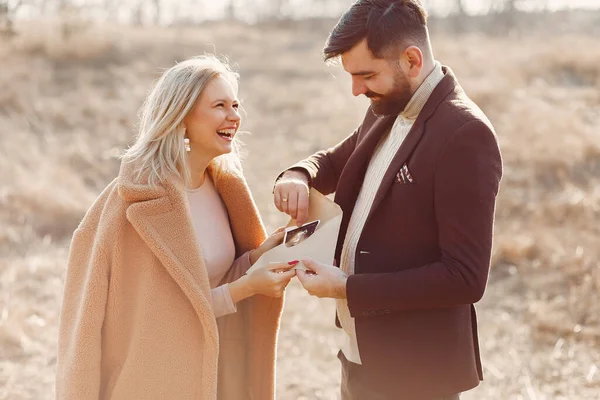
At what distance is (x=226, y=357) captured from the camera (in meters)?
3.25

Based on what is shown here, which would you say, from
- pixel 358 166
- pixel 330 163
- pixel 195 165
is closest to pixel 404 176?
pixel 358 166

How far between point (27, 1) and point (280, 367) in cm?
1045

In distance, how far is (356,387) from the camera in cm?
285

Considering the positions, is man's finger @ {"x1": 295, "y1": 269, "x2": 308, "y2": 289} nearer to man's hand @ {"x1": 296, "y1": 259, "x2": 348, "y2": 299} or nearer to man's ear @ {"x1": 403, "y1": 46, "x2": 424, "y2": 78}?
man's hand @ {"x1": 296, "y1": 259, "x2": 348, "y2": 299}

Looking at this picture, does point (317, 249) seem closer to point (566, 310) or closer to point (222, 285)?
point (222, 285)

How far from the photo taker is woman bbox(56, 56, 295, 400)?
2.85m

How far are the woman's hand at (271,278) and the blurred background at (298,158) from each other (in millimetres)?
2088

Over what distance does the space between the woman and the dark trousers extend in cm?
41

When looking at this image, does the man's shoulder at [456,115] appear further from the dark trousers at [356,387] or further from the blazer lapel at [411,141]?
the dark trousers at [356,387]

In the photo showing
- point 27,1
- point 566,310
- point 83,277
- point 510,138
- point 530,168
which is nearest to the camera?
point 83,277

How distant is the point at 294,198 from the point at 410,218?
548mm

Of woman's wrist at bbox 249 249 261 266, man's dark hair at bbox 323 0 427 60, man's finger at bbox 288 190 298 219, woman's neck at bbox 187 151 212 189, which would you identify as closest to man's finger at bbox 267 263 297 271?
man's finger at bbox 288 190 298 219

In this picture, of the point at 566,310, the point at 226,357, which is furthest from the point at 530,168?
the point at 226,357

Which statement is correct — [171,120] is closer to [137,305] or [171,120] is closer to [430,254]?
[137,305]
